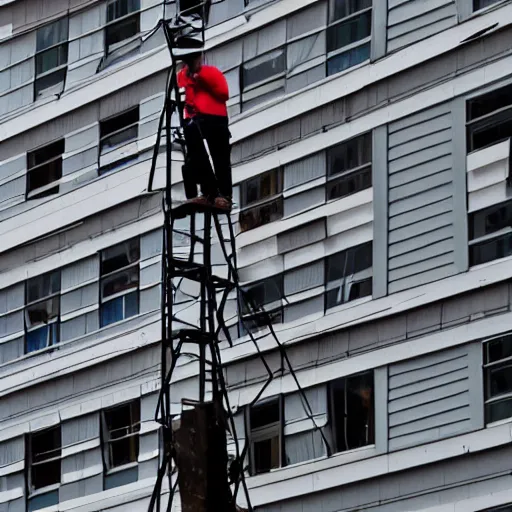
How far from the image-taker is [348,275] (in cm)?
3381

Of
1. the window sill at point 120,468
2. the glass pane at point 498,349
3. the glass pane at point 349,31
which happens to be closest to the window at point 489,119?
the glass pane at point 349,31

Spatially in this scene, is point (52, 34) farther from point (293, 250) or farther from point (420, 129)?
point (420, 129)

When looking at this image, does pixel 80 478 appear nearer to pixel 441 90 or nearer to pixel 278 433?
pixel 278 433

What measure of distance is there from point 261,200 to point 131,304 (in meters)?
3.25

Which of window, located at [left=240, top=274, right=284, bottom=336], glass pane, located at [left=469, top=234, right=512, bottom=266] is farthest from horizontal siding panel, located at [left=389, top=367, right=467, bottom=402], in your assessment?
window, located at [left=240, top=274, right=284, bottom=336]

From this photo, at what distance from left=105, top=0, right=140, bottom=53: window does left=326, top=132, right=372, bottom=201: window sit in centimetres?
553

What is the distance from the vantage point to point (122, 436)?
36.7m

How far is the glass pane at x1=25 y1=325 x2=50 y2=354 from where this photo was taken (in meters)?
38.7

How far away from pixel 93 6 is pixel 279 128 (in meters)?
5.40

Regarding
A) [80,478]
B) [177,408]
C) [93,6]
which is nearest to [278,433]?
[177,408]

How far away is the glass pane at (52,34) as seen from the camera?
39.6 metres

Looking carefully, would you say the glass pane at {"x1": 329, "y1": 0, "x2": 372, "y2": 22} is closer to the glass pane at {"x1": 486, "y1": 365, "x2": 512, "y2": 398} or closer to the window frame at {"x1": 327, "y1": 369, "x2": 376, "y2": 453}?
the window frame at {"x1": 327, "y1": 369, "x2": 376, "y2": 453}

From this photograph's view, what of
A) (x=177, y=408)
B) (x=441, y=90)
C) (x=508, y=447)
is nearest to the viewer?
(x=508, y=447)

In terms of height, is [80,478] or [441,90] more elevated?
[441,90]
